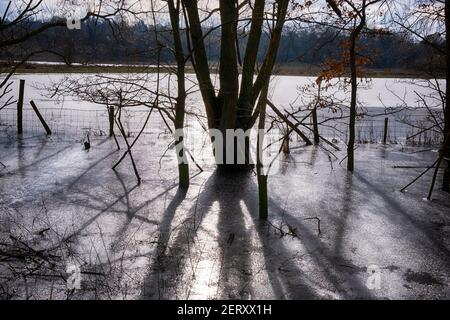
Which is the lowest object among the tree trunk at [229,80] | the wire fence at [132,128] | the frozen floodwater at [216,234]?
the frozen floodwater at [216,234]

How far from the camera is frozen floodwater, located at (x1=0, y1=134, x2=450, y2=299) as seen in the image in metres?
4.86

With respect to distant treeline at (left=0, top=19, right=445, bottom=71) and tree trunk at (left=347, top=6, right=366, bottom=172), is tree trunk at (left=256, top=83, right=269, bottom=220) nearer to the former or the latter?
distant treeline at (left=0, top=19, right=445, bottom=71)

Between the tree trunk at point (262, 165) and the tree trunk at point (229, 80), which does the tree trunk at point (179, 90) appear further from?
the tree trunk at point (262, 165)

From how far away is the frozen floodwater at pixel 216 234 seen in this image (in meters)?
4.86

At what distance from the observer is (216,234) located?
21.4 ft

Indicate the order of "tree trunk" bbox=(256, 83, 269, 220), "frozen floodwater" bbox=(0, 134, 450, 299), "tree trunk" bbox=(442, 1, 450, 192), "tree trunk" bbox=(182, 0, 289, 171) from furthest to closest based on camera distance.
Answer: "tree trunk" bbox=(182, 0, 289, 171), "tree trunk" bbox=(442, 1, 450, 192), "tree trunk" bbox=(256, 83, 269, 220), "frozen floodwater" bbox=(0, 134, 450, 299)

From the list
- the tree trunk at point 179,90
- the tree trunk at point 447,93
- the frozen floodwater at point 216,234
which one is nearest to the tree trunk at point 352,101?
the frozen floodwater at point 216,234

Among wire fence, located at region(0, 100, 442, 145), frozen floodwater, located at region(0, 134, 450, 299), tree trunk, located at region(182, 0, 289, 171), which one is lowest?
frozen floodwater, located at region(0, 134, 450, 299)

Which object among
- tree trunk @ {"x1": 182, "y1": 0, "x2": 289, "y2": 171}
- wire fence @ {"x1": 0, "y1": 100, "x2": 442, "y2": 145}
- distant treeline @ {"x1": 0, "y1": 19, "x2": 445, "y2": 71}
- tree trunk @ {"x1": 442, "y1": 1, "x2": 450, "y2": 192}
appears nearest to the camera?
tree trunk @ {"x1": 442, "y1": 1, "x2": 450, "y2": 192}

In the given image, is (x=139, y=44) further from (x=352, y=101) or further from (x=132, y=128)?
(x=132, y=128)

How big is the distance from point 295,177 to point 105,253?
5.54 meters

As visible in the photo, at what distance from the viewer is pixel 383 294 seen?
4.71 metres

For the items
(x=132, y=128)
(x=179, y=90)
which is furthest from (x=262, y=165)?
(x=132, y=128)

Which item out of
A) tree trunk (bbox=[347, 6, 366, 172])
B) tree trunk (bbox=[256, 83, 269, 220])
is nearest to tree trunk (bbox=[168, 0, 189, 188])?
tree trunk (bbox=[256, 83, 269, 220])
